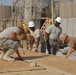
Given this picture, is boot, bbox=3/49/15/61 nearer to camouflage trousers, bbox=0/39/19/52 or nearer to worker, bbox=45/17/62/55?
camouflage trousers, bbox=0/39/19/52

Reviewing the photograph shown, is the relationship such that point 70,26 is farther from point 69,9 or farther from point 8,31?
point 8,31

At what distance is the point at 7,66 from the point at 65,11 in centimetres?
1042

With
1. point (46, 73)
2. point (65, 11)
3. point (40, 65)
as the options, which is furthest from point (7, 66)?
point (65, 11)

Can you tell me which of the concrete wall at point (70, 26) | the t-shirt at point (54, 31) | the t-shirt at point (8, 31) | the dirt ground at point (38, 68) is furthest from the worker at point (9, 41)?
the concrete wall at point (70, 26)

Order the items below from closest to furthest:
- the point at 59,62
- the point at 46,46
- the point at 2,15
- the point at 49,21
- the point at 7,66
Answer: the point at 7,66, the point at 59,62, the point at 46,46, the point at 49,21, the point at 2,15

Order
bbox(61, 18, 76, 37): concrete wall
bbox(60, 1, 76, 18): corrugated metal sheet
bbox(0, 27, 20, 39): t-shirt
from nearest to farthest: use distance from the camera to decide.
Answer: bbox(0, 27, 20, 39): t-shirt < bbox(61, 18, 76, 37): concrete wall < bbox(60, 1, 76, 18): corrugated metal sheet

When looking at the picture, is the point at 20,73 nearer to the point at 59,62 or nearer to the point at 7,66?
the point at 7,66

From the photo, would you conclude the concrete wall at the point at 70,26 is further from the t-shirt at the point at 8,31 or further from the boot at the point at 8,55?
the t-shirt at the point at 8,31

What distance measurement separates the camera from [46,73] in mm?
6863

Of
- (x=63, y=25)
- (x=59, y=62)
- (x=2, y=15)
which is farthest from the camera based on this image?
(x=2, y=15)

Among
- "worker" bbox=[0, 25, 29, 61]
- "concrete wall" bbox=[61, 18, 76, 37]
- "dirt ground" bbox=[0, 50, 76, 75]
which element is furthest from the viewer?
"concrete wall" bbox=[61, 18, 76, 37]

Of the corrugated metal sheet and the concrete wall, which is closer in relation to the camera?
the concrete wall

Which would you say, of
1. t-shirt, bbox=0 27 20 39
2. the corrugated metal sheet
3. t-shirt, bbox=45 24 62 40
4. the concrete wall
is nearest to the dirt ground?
t-shirt, bbox=0 27 20 39

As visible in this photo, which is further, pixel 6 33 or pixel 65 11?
pixel 65 11
